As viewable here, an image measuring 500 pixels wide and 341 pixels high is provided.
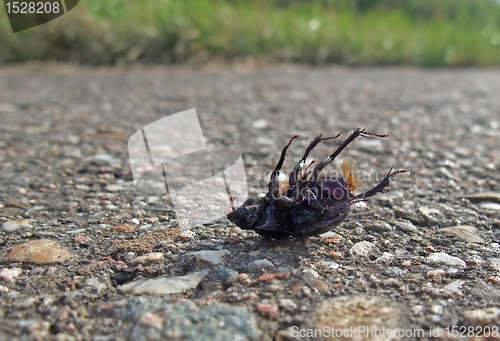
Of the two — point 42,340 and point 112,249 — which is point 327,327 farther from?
point 112,249

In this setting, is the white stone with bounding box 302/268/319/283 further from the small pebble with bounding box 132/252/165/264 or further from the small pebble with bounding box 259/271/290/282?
the small pebble with bounding box 132/252/165/264

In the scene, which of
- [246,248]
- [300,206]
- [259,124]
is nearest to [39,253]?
[246,248]

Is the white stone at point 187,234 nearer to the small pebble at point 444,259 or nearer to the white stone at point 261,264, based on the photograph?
the white stone at point 261,264

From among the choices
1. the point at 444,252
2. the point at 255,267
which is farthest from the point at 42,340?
the point at 444,252

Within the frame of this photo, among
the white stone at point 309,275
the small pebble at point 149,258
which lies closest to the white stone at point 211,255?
the small pebble at point 149,258

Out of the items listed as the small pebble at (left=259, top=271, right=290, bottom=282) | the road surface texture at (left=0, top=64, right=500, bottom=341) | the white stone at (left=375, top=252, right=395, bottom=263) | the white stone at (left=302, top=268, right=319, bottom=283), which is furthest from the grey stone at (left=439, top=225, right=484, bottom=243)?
the small pebble at (left=259, top=271, right=290, bottom=282)

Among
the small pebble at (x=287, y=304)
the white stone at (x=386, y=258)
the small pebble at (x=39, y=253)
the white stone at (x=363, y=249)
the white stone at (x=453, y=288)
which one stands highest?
the small pebble at (x=39, y=253)
